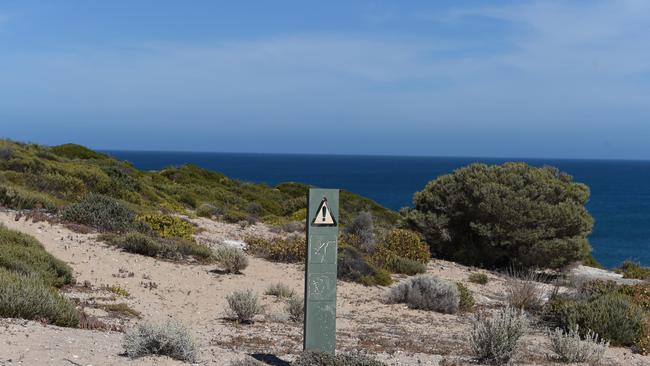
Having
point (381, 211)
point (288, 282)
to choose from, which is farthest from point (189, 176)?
point (288, 282)

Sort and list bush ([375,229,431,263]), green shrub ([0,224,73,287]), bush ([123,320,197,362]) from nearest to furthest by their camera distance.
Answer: bush ([123,320,197,362])
green shrub ([0,224,73,287])
bush ([375,229,431,263])

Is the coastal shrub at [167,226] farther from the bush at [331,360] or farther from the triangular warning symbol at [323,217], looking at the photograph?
the bush at [331,360]

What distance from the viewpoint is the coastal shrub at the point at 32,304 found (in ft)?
26.7

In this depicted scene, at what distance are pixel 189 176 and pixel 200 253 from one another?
2526cm

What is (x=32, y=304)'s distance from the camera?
27.2 ft

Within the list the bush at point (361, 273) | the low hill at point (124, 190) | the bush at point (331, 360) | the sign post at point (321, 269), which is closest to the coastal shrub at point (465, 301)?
Result: the bush at point (361, 273)

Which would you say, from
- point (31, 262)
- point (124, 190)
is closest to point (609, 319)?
point (31, 262)

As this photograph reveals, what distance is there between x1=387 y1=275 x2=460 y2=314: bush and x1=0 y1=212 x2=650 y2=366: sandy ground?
225mm

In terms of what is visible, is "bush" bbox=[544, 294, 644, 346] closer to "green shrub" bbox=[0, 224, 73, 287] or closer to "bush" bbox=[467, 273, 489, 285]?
"bush" bbox=[467, 273, 489, 285]

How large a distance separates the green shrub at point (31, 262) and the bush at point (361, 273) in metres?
6.09

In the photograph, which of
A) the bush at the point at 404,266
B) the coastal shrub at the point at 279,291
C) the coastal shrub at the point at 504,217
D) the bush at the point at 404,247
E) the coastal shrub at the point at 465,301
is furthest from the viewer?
the coastal shrub at the point at 504,217

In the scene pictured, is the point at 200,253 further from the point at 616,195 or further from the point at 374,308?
the point at 616,195

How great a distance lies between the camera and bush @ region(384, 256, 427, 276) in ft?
56.1

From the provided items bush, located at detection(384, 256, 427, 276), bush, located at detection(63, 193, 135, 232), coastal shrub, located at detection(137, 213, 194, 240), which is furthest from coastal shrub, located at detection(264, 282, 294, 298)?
bush, located at detection(63, 193, 135, 232)
